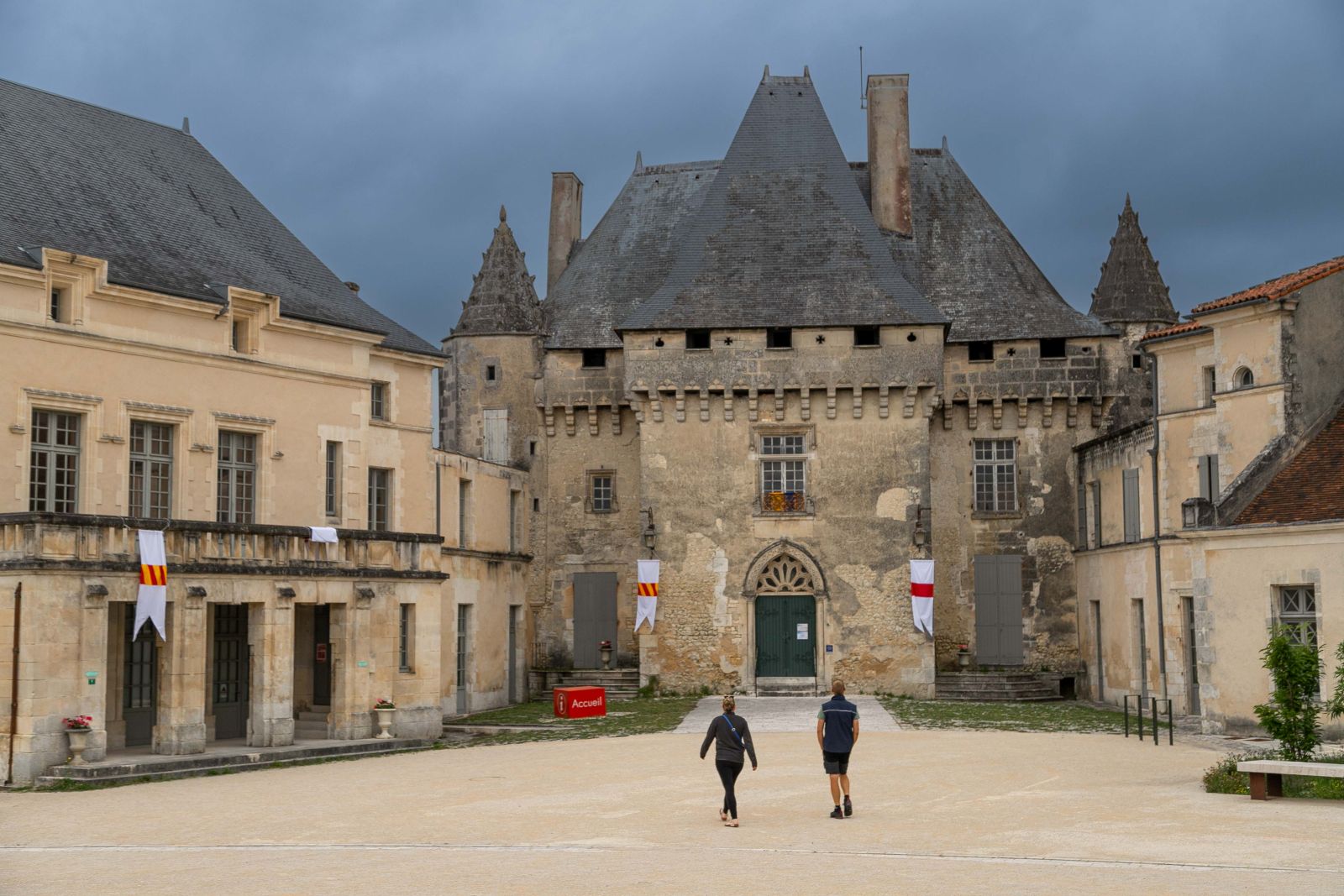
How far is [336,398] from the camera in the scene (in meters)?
30.4

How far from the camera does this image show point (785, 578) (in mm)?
38250

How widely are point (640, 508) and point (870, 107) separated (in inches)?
477

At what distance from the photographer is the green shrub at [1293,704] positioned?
19.6 meters

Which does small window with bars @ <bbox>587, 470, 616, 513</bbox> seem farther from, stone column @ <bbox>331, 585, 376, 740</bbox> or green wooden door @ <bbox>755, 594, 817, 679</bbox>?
stone column @ <bbox>331, 585, 376, 740</bbox>

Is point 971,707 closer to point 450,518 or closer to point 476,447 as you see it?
point 450,518

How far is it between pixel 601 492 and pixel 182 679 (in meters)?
18.4

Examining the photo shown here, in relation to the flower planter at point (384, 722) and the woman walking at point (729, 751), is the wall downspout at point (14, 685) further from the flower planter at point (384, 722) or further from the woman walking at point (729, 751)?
the woman walking at point (729, 751)

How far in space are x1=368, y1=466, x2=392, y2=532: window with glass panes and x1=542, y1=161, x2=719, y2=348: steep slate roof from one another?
1046 cm

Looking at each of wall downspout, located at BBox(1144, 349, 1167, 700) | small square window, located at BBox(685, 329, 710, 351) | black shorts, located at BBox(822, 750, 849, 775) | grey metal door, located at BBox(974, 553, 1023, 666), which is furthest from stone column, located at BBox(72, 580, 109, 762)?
grey metal door, located at BBox(974, 553, 1023, 666)

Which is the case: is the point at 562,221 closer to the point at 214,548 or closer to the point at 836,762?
the point at 214,548

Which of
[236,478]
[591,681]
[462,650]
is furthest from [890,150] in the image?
[236,478]

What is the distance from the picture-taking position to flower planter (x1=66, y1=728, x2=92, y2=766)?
22.2 meters

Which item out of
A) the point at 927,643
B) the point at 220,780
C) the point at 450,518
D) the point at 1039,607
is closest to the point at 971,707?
the point at 927,643

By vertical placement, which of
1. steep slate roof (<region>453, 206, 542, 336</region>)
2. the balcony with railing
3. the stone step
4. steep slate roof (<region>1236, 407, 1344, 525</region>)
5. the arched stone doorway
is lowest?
the stone step
